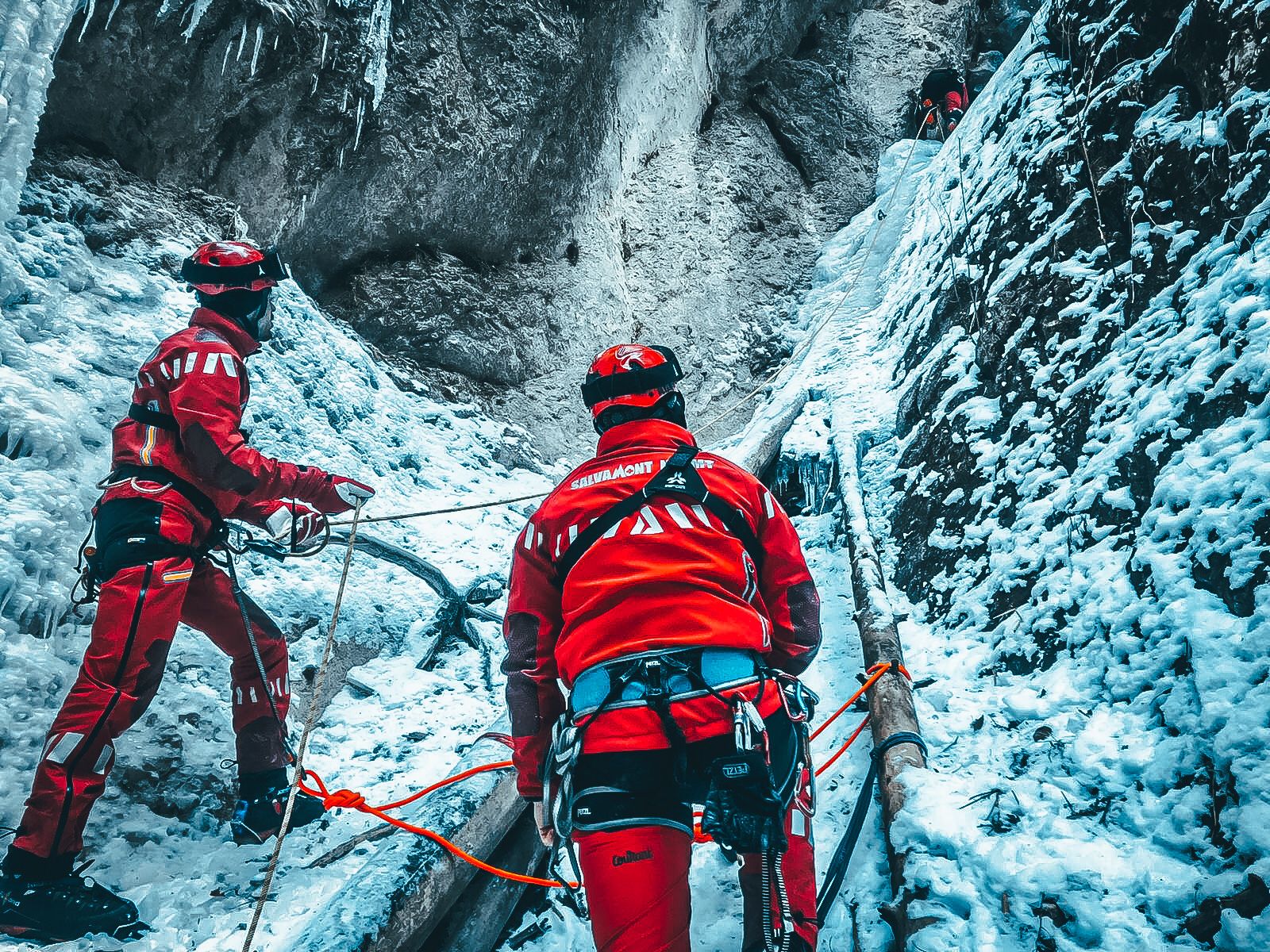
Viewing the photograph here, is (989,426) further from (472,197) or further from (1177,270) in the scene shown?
(472,197)

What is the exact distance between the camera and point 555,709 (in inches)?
87.1

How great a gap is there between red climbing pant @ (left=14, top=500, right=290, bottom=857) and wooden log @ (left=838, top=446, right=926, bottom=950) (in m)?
2.31

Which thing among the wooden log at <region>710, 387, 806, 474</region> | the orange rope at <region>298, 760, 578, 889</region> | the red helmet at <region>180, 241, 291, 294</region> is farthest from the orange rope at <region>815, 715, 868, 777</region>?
the red helmet at <region>180, 241, 291, 294</region>

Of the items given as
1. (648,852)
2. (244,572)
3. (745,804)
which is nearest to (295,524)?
(244,572)

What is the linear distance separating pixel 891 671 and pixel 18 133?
4.87m

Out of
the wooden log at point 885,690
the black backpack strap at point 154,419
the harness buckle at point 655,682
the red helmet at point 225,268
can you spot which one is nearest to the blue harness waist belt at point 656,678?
the harness buckle at point 655,682

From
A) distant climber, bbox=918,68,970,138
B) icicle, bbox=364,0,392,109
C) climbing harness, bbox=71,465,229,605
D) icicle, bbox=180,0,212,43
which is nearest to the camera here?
climbing harness, bbox=71,465,229,605

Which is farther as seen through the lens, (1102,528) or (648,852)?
(1102,528)

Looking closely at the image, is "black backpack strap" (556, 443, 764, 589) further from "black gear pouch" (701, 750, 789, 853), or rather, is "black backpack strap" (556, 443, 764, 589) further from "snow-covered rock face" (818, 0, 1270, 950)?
"snow-covered rock face" (818, 0, 1270, 950)

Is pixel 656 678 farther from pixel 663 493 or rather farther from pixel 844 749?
pixel 844 749

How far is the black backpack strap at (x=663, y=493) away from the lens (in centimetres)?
205

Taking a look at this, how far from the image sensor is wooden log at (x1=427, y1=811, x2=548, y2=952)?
2.32 metres

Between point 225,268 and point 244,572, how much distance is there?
1563mm

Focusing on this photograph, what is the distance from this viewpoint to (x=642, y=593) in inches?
74.6
